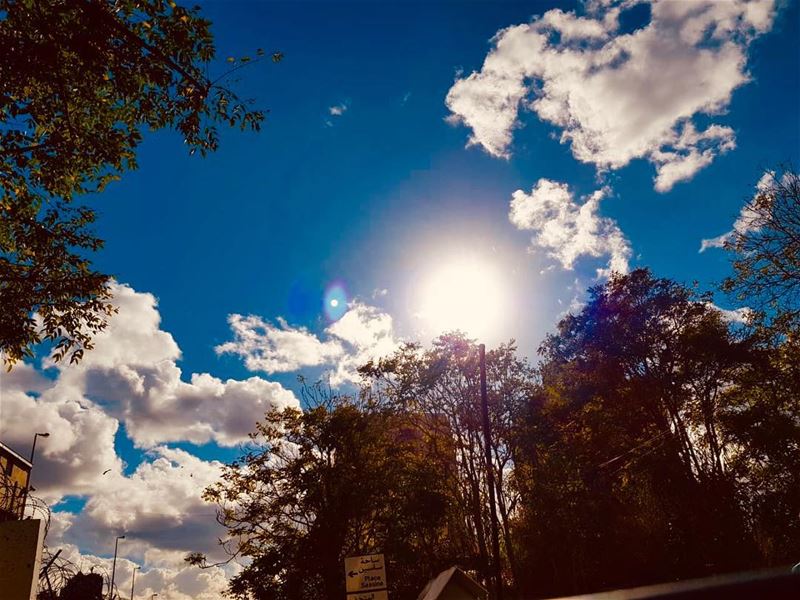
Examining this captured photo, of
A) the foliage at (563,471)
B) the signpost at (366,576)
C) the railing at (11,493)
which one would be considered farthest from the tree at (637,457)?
the railing at (11,493)

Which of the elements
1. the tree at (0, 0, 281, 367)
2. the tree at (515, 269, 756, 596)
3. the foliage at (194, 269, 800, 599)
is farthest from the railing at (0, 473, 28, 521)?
the tree at (515, 269, 756, 596)

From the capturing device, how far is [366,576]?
12.2 metres

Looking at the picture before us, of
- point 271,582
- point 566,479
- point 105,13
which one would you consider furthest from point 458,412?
point 105,13

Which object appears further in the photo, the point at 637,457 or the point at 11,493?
the point at 637,457

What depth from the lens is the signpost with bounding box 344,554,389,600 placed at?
12008 mm

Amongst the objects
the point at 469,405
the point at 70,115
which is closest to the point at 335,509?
the point at 469,405

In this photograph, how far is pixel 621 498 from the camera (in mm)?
24922

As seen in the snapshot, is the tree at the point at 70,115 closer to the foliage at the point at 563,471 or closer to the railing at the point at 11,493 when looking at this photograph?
the railing at the point at 11,493

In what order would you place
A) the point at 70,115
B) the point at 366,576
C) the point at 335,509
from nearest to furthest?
1. the point at 70,115
2. the point at 366,576
3. the point at 335,509

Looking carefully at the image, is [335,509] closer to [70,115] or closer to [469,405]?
[469,405]

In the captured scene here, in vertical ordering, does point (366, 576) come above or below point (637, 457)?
below

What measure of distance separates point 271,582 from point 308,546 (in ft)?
6.82

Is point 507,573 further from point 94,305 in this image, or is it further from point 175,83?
point 175,83

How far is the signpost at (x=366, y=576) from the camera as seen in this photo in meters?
12.0
